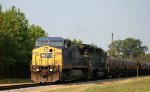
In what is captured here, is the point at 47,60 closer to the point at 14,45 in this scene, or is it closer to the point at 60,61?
the point at 60,61

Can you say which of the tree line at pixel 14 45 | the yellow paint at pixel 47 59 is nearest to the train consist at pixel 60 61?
the yellow paint at pixel 47 59

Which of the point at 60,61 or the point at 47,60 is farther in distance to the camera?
the point at 47,60

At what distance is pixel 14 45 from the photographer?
46.0 m

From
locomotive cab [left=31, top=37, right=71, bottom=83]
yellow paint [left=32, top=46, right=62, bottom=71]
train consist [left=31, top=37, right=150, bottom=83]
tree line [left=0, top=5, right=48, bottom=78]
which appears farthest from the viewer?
tree line [left=0, top=5, right=48, bottom=78]

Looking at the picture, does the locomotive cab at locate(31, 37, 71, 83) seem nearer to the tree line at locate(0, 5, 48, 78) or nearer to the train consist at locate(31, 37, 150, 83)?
the train consist at locate(31, 37, 150, 83)

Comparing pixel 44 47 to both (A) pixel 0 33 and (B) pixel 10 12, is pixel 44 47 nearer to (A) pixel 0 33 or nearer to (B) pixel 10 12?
(A) pixel 0 33

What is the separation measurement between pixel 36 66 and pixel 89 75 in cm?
996

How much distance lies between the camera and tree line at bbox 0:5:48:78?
45188 millimetres

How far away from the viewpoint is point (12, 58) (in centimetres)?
4644

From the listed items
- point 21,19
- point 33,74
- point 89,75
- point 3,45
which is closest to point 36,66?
point 33,74

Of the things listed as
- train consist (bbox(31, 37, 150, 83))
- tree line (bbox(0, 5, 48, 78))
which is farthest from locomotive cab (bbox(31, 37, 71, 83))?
tree line (bbox(0, 5, 48, 78))

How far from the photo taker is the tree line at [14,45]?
148 feet

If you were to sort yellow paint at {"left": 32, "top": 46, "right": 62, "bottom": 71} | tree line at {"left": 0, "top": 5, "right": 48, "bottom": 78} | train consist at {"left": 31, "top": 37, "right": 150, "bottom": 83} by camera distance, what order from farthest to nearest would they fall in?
tree line at {"left": 0, "top": 5, "right": 48, "bottom": 78} < yellow paint at {"left": 32, "top": 46, "right": 62, "bottom": 71} < train consist at {"left": 31, "top": 37, "right": 150, "bottom": 83}

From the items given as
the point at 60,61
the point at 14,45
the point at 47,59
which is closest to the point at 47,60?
the point at 47,59
